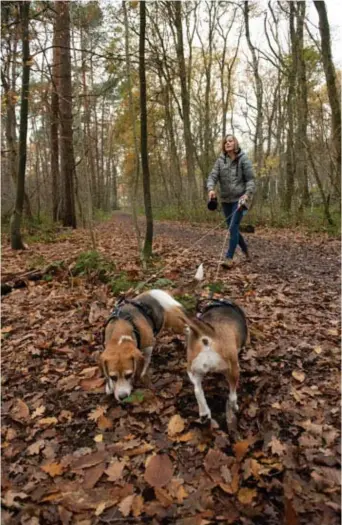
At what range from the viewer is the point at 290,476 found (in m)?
2.62

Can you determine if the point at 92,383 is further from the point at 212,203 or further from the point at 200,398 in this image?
the point at 212,203

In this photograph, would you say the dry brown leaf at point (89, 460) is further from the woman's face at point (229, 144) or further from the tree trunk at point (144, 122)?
the woman's face at point (229, 144)

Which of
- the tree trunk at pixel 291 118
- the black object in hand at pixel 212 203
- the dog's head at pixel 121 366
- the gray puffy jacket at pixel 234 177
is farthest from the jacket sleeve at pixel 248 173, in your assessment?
the tree trunk at pixel 291 118

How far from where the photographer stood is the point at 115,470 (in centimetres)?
289

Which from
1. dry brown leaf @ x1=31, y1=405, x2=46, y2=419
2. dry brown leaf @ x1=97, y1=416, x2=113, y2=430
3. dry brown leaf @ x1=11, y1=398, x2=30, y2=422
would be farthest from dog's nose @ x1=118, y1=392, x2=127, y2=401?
dry brown leaf @ x1=11, y1=398, x2=30, y2=422

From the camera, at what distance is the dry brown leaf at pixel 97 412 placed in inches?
137

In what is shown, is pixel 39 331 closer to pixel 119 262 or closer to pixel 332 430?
pixel 119 262

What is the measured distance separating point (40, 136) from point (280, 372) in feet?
104

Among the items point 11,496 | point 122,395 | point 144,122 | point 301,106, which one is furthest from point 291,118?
point 11,496

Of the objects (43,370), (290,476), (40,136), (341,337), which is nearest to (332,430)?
(290,476)

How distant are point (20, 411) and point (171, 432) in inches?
60.7

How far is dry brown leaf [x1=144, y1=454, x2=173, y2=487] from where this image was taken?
9.00 ft

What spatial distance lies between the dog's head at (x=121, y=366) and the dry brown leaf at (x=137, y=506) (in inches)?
31.5

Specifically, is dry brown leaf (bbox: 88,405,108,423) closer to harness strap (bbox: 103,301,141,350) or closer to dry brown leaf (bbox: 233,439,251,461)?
harness strap (bbox: 103,301,141,350)
